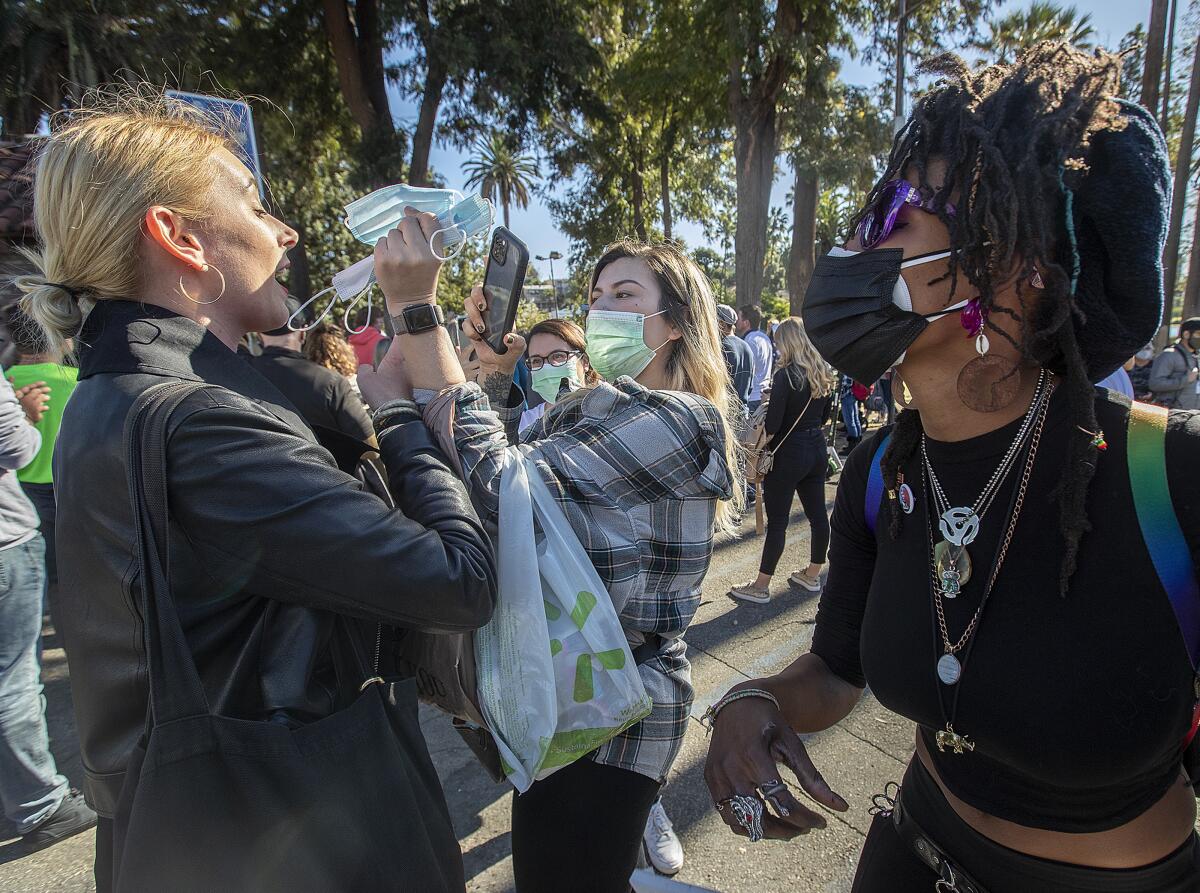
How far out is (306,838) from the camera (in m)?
0.96

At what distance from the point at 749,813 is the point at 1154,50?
1759cm

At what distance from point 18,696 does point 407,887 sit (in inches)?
106

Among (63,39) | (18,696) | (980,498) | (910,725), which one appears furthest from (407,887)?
(63,39)

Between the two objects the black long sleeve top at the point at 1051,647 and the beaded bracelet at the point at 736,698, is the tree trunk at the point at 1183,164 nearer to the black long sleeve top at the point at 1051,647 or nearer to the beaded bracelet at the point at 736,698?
the black long sleeve top at the point at 1051,647

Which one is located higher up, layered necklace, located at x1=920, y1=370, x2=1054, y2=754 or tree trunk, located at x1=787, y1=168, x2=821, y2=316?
tree trunk, located at x1=787, y1=168, x2=821, y2=316

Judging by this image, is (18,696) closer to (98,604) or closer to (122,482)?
(98,604)

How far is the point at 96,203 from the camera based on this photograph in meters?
1.08

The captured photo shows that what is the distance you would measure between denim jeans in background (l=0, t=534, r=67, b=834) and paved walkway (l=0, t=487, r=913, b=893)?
207mm

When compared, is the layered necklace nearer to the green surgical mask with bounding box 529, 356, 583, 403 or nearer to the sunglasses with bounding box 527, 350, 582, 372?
the green surgical mask with bounding box 529, 356, 583, 403

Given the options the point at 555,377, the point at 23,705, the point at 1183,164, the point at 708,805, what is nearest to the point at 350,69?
the point at 555,377

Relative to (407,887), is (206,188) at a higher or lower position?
higher

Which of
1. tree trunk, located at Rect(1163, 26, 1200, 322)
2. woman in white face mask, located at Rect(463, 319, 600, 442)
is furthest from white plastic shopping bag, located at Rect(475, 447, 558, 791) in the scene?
tree trunk, located at Rect(1163, 26, 1200, 322)

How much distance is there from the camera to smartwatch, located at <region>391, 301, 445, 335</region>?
1.39 m

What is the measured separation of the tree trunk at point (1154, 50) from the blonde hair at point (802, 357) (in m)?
12.8
